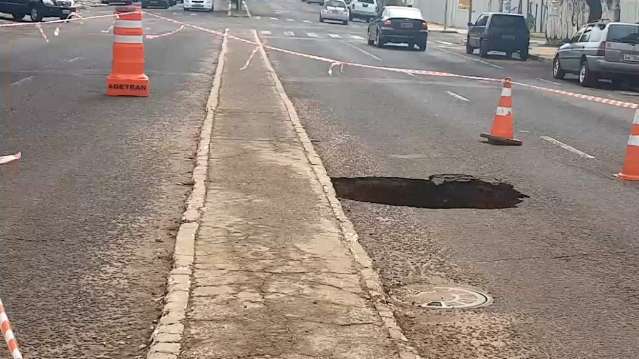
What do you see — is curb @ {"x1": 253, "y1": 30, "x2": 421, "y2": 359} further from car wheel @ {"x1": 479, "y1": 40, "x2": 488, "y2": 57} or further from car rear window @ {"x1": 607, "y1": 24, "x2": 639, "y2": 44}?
car wheel @ {"x1": 479, "y1": 40, "x2": 488, "y2": 57}

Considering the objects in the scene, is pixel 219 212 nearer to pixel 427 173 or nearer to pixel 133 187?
pixel 133 187

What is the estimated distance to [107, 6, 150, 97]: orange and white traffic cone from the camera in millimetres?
15992

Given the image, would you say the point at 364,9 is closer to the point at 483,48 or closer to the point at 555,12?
the point at 555,12

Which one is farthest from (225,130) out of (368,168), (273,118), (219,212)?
(219,212)

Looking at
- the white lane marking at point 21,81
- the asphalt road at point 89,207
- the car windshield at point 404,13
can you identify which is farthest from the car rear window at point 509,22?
the white lane marking at point 21,81

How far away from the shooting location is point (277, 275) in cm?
654

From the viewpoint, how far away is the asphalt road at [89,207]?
18.6 feet

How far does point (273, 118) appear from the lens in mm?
14430

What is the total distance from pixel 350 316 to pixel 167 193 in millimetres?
3840

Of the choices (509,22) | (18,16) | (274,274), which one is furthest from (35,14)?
(274,274)

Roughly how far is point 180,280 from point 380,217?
2795 mm

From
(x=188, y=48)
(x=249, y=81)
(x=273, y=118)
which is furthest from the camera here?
(x=188, y=48)

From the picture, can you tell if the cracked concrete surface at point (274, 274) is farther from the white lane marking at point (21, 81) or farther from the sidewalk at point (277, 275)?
the white lane marking at point (21, 81)

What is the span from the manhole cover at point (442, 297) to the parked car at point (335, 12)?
188 feet
